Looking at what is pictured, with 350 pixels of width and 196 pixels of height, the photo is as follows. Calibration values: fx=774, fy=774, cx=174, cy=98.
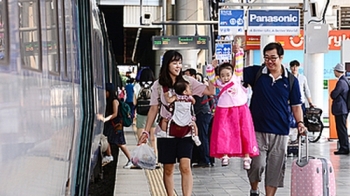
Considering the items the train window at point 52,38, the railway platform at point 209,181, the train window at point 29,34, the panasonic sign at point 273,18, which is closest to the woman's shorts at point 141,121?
the railway platform at point 209,181

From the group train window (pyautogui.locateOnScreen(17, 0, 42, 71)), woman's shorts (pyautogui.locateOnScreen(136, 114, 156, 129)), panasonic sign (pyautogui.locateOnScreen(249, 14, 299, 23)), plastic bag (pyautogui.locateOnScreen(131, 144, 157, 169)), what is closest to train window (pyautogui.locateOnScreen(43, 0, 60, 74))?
train window (pyautogui.locateOnScreen(17, 0, 42, 71))

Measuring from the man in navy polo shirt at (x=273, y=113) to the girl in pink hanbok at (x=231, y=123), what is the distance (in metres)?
0.12

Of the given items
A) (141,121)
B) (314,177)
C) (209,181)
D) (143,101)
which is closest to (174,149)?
(314,177)

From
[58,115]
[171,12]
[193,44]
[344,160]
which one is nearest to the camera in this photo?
[58,115]

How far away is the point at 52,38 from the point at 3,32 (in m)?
1.49

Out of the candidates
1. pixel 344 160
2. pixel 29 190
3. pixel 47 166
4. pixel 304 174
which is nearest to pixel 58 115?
pixel 47 166

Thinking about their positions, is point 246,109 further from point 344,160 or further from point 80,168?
point 344,160

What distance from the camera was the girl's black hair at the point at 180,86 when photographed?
7.47 m

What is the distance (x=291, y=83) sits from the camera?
7.40 m

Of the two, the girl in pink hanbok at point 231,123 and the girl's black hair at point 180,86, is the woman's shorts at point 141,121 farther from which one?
the girl's black hair at point 180,86

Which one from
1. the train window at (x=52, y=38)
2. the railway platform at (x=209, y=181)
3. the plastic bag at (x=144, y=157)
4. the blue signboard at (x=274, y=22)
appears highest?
the blue signboard at (x=274, y=22)

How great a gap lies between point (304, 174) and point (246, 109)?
913mm

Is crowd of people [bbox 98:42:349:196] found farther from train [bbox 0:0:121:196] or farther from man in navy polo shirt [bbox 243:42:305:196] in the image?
train [bbox 0:0:121:196]

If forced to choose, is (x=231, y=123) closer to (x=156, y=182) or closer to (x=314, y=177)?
(x=314, y=177)
